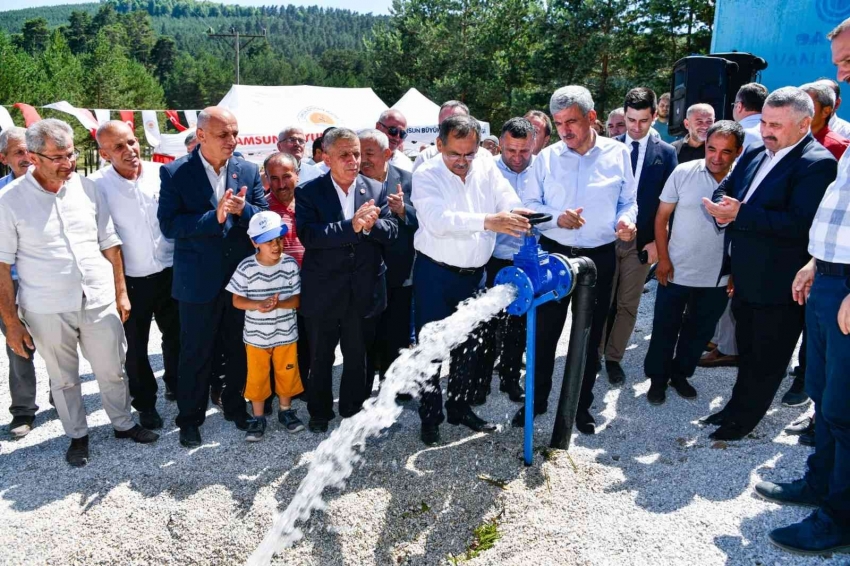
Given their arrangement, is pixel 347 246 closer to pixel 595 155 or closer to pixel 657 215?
pixel 595 155

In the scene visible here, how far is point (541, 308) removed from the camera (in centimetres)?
374

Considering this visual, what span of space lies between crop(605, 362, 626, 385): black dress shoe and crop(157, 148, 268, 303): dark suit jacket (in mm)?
3049

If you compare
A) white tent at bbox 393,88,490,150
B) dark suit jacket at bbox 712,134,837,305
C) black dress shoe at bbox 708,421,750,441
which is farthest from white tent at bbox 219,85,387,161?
black dress shoe at bbox 708,421,750,441

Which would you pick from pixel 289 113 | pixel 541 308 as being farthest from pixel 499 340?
pixel 289 113

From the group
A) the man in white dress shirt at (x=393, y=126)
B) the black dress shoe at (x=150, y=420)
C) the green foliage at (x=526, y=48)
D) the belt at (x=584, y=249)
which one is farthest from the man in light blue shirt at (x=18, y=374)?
the green foliage at (x=526, y=48)

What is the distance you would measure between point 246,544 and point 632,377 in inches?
132

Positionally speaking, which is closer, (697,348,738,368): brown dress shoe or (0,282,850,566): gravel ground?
(0,282,850,566): gravel ground

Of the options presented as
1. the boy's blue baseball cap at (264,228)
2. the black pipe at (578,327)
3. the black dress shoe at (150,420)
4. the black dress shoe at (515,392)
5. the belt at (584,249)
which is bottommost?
the black dress shoe at (150,420)

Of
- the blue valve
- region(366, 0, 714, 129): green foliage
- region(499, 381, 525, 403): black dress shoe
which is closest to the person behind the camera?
the blue valve

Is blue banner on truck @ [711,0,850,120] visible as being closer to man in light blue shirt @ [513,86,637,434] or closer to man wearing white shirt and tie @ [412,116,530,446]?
man in light blue shirt @ [513,86,637,434]

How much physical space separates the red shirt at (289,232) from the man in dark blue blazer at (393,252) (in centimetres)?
61

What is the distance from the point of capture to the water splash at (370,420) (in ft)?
9.75

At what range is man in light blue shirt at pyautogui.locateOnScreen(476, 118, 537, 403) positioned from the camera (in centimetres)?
428

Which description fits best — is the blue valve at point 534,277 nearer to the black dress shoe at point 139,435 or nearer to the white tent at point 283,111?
the black dress shoe at point 139,435
